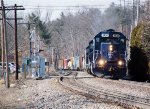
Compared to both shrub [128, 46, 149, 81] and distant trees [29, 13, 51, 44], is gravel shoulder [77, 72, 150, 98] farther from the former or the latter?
distant trees [29, 13, 51, 44]

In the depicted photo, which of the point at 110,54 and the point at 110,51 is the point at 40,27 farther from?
the point at 110,54

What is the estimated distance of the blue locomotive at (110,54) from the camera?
1382 inches

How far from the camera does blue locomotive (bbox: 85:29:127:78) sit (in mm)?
35094

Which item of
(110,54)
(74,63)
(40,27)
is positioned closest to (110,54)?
(110,54)

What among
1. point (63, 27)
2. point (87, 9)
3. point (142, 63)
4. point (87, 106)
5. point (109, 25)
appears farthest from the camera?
point (87, 9)

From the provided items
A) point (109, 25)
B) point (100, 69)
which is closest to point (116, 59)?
point (100, 69)

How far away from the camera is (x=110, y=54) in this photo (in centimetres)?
3506

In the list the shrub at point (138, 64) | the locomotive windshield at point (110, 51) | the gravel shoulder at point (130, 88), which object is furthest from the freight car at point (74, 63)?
the gravel shoulder at point (130, 88)

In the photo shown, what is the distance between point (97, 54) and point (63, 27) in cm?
12327

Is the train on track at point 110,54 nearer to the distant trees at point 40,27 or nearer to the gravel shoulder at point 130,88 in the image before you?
the gravel shoulder at point 130,88

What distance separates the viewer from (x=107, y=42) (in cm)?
3559

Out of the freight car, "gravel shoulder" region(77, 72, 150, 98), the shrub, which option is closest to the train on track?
the shrub

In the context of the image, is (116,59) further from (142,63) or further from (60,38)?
(60,38)

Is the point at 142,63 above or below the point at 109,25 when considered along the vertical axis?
below
